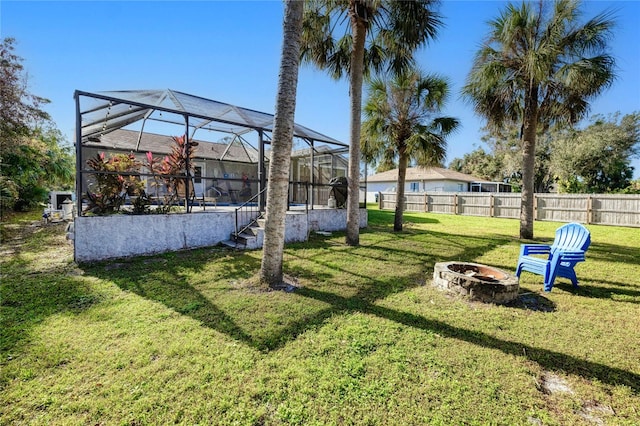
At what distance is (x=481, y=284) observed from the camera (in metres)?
4.40

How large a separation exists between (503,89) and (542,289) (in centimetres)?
739

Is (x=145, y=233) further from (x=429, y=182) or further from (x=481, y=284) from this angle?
(x=429, y=182)

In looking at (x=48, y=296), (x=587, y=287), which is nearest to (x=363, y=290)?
(x=587, y=287)

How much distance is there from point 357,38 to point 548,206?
14869mm

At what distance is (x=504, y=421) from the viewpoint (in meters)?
2.12

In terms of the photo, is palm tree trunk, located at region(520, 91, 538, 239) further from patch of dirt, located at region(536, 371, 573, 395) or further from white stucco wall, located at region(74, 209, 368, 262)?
patch of dirt, located at region(536, 371, 573, 395)

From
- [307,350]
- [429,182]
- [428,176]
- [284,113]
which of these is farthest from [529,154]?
[429,182]

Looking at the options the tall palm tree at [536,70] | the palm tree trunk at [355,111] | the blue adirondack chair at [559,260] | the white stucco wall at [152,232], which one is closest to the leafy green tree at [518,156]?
the tall palm tree at [536,70]

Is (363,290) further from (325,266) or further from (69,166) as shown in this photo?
(69,166)

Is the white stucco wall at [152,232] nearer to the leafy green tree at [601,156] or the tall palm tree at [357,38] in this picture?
the tall palm tree at [357,38]

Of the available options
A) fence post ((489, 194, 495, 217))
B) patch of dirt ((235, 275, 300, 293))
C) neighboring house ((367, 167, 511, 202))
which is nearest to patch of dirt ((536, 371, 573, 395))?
patch of dirt ((235, 275, 300, 293))

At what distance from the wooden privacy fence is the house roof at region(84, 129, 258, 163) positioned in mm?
13046

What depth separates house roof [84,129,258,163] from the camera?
12.4 m

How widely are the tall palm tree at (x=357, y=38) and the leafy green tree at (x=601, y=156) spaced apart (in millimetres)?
22195
